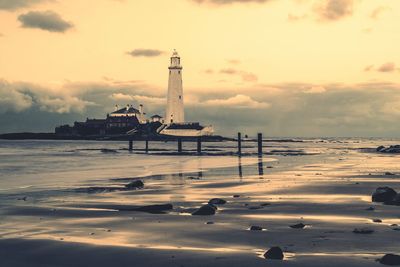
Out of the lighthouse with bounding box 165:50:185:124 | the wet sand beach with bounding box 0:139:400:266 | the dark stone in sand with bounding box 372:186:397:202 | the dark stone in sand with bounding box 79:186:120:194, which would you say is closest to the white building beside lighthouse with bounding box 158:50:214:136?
the lighthouse with bounding box 165:50:185:124

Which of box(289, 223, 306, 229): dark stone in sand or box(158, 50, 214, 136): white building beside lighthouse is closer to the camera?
box(289, 223, 306, 229): dark stone in sand

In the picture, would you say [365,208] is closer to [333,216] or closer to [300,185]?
[333,216]

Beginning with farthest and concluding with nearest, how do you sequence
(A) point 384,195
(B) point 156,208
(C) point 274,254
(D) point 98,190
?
(D) point 98,190 < (A) point 384,195 < (B) point 156,208 < (C) point 274,254

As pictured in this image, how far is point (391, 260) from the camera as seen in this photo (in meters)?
8.80

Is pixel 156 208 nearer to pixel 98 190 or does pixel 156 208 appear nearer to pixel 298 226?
pixel 298 226

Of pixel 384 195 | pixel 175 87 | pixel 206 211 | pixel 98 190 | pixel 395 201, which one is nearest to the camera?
pixel 206 211

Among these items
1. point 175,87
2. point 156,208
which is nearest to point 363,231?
point 156,208

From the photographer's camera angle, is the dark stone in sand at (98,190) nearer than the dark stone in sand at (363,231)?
No

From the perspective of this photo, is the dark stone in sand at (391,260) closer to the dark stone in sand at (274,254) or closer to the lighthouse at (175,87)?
the dark stone in sand at (274,254)

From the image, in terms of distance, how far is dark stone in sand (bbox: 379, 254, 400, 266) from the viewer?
28.7 feet

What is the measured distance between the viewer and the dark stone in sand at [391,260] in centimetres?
875

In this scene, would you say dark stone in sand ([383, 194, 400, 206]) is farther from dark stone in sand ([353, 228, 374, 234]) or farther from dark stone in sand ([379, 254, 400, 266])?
dark stone in sand ([379, 254, 400, 266])

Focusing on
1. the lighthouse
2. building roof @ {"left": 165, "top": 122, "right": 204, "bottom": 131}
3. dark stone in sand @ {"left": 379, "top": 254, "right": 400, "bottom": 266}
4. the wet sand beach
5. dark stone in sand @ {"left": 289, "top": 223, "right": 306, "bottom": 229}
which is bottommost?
the wet sand beach

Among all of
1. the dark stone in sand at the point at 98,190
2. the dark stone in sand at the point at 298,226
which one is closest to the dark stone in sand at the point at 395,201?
the dark stone in sand at the point at 298,226
